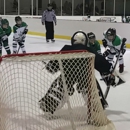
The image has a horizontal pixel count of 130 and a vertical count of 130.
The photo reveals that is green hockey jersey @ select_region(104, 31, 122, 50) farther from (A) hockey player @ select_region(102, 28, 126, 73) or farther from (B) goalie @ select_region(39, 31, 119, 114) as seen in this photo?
(B) goalie @ select_region(39, 31, 119, 114)

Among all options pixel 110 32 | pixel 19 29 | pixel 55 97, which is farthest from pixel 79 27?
pixel 55 97

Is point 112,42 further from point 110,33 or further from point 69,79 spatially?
point 69,79

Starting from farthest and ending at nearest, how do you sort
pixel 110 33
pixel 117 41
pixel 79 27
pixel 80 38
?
1. pixel 79 27
2. pixel 117 41
3. pixel 110 33
4. pixel 80 38

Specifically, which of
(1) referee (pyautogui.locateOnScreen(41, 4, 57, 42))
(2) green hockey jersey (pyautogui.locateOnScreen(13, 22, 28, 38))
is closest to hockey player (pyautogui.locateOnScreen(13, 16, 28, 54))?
(2) green hockey jersey (pyautogui.locateOnScreen(13, 22, 28, 38))

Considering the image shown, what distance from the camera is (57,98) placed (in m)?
2.97

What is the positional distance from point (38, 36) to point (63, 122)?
29.1ft

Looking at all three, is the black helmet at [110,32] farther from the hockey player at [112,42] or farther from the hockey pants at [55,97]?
the hockey pants at [55,97]

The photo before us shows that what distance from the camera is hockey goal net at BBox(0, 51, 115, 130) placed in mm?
2805

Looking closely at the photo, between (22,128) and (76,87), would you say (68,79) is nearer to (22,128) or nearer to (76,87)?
(76,87)

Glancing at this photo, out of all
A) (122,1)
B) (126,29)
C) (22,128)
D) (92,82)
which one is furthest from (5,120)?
(122,1)

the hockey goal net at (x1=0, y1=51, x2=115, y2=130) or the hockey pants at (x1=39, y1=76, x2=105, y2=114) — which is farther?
the hockey pants at (x1=39, y1=76, x2=105, y2=114)

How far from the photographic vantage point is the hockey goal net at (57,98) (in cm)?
280

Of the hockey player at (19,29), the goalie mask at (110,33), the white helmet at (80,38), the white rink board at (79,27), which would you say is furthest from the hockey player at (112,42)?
the white rink board at (79,27)

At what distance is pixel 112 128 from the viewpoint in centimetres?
295
